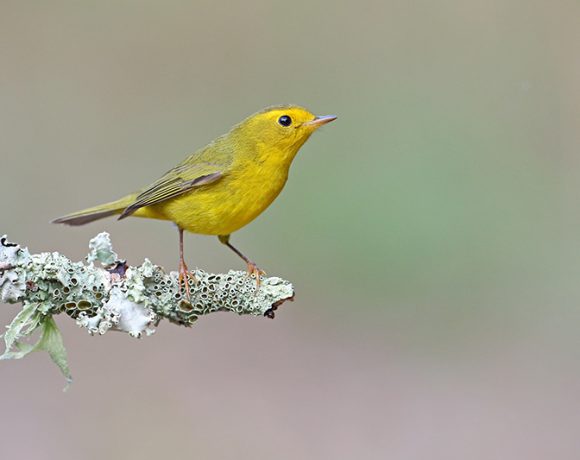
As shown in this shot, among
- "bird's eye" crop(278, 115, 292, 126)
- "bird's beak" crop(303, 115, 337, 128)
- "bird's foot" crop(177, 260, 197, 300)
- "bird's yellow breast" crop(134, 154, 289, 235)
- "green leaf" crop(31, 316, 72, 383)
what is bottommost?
"green leaf" crop(31, 316, 72, 383)

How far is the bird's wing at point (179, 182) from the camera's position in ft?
11.9

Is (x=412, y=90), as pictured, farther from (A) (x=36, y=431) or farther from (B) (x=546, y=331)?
(A) (x=36, y=431)

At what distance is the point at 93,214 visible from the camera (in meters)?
3.93

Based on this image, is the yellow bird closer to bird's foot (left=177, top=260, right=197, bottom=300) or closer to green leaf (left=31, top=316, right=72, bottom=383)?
bird's foot (left=177, top=260, right=197, bottom=300)

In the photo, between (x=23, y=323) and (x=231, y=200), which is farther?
(x=231, y=200)

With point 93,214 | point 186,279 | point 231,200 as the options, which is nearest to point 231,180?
point 231,200

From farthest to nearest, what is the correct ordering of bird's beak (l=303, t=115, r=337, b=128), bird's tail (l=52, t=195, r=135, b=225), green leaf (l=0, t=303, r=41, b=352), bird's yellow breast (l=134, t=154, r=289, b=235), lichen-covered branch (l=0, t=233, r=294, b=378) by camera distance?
bird's tail (l=52, t=195, r=135, b=225) → bird's beak (l=303, t=115, r=337, b=128) → bird's yellow breast (l=134, t=154, r=289, b=235) → green leaf (l=0, t=303, r=41, b=352) → lichen-covered branch (l=0, t=233, r=294, b=378)

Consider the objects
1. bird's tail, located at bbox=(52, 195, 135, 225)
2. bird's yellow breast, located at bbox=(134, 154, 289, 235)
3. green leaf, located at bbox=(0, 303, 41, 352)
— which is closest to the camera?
green leaf, located at bbox=(0, 303, 41, 352)

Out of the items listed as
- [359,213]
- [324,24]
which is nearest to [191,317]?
[359,213]

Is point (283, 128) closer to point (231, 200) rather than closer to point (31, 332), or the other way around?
point (231, 200)

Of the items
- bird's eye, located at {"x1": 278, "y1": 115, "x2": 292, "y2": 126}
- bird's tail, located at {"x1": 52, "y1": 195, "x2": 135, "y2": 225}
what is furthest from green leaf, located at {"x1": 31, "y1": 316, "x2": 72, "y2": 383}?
bird's eye, located at {"x1": 278, "y1": 115, "x2": 292, "y2": 126}

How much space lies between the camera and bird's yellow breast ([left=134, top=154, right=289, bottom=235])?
3.54 m

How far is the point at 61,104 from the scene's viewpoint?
10.1 meters

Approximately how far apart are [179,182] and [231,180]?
0.76 feet
